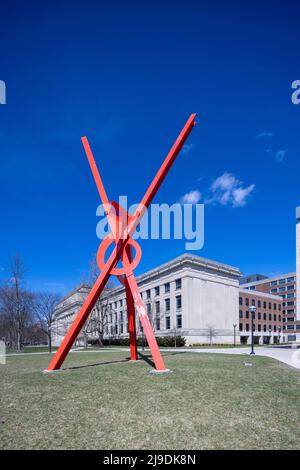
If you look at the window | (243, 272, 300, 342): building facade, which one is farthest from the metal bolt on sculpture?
(243, 272, 300, 342): building facade

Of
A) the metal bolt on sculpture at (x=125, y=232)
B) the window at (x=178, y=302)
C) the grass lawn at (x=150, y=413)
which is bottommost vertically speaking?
the window at (x=178, y=302)

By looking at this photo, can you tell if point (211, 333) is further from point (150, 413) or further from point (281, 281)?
point (281, 281)

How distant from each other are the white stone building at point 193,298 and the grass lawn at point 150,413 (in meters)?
41.4

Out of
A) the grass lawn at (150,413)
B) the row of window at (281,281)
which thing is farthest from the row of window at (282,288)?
the grass lawn at (150,413)

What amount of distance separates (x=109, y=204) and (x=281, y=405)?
968 centimetres

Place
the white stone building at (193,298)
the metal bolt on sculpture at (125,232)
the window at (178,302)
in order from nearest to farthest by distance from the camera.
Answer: the metal bolt on sculpture at (125,232) < the white stone building at (193,298) < the window at (178,302)

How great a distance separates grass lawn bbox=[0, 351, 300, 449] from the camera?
5480 mm

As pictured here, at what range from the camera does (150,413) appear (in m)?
6.83

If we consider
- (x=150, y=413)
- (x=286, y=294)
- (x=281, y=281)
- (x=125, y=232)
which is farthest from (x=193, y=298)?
(x=281, y=281)

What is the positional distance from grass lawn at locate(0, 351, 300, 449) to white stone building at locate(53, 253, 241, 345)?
41429 millimetres

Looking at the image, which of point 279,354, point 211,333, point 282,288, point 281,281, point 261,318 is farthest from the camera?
point 281,281

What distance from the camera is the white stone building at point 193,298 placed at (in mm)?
53438

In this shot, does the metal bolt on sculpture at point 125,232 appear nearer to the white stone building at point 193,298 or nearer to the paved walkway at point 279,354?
the paved walkway at point 279,354

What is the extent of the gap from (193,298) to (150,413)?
48.1 metres
